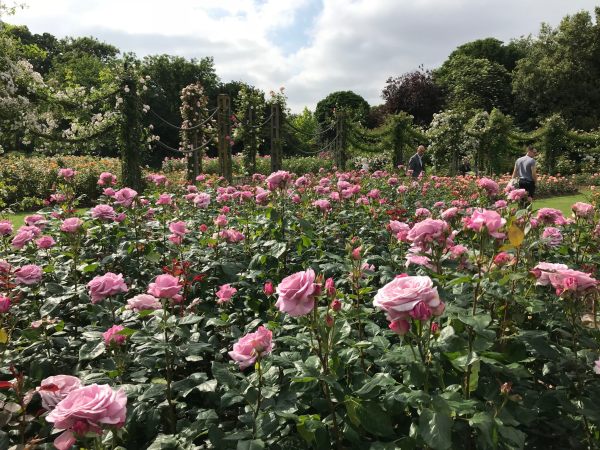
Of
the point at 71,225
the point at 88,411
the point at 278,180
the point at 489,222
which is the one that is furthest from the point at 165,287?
the point at 278,180

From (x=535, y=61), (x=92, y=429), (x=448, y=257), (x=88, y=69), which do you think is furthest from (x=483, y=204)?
(x=88, y=69)

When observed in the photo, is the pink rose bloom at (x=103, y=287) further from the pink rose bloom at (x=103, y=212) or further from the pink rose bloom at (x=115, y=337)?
the pink rose bloom at (x=103, y=212)

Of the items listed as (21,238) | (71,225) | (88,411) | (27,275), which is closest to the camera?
(88,411)

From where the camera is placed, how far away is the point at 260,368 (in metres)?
1.31

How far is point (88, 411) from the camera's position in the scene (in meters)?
0.90

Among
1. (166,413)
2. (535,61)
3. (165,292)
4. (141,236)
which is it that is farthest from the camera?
(535,61)

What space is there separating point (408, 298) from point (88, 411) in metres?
0.74

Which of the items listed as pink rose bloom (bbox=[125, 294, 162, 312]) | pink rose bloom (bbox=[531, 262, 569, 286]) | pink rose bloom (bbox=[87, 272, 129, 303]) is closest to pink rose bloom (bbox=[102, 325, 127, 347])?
pink rose bloom (bbox=[125, 294, 162, 312])

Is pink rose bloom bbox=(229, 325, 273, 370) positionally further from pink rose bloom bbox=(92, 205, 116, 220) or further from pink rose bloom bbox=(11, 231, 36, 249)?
pink rose bloom bbox=(92, 205, 116, 220)

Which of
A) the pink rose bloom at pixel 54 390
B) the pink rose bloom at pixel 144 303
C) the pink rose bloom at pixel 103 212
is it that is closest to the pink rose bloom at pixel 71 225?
the pink rose bloom at pixel 103 212

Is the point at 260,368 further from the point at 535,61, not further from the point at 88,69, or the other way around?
the point at 88,69

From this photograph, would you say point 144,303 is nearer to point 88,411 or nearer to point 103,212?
point 88,411

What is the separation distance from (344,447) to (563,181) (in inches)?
600

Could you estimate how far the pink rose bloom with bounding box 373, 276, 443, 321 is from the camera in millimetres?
1099
